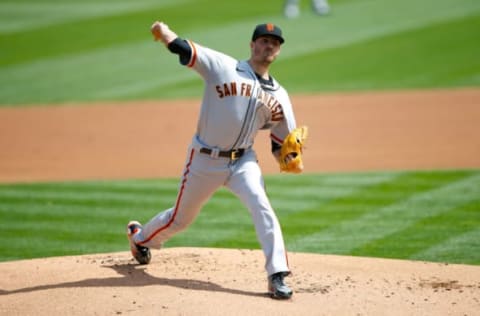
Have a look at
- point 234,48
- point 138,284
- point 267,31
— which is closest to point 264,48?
point 267,31

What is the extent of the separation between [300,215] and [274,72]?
10980 mm

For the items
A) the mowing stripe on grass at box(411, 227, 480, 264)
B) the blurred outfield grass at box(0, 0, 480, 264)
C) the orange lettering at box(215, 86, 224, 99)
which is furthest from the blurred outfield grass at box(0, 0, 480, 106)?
the orange lettering at box(215, 86, 224, 99)

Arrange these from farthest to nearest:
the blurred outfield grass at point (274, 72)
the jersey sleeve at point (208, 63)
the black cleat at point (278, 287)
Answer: the blurred outfield grass at point (274, 72), the jersey sleeve at point (208, 63), the black cleat at point (278, 287)

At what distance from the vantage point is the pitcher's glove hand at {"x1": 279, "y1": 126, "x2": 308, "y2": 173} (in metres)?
6.84

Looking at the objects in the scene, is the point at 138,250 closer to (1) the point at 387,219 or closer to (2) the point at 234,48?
(1) the point at 387,219

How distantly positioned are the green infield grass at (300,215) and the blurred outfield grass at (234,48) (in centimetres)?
753

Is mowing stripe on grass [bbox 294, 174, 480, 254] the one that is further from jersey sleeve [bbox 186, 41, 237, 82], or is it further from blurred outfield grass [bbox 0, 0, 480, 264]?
jersey sleeve [bbox 186, 41, 237, 82]

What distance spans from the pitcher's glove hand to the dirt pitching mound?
930 millimetres

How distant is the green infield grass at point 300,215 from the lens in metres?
8.83

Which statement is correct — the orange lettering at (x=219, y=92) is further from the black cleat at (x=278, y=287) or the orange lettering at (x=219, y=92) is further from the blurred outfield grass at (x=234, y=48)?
the blurred outfield grass at (x=234, y=48)

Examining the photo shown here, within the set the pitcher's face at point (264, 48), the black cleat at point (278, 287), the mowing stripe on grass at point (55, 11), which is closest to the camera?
the black cleat at point (278, 287)

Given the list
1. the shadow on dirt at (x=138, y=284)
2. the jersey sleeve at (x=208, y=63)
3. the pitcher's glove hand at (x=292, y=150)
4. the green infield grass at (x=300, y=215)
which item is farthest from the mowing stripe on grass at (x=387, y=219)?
the jersey sleeve at (x=208, y=63)

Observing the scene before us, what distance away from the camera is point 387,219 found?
9.64 metres

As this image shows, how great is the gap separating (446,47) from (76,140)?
10.3 meters
